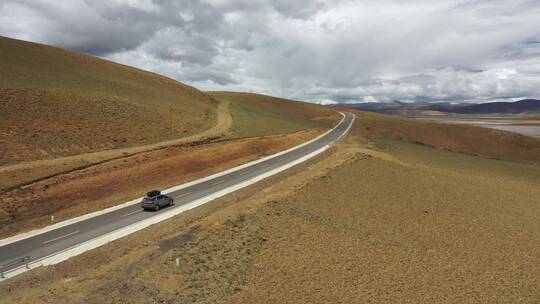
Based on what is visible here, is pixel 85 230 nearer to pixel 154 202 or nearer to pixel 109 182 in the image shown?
pixel 154 202

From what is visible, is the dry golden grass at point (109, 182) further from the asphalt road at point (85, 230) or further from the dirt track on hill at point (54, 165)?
the asphalt road at point (85, 230)

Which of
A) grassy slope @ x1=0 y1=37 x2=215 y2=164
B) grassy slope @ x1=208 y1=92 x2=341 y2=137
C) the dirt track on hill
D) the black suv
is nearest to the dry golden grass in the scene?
the dirt track on hill

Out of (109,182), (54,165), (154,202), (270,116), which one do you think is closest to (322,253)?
(154,202)

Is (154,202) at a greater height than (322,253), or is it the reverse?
(154,202)

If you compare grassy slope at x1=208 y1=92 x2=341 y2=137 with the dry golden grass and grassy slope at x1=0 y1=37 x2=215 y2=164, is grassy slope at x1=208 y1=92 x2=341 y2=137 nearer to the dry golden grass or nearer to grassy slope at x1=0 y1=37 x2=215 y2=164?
grassy slope at x1=0 y1=37 x2=215 y2=164

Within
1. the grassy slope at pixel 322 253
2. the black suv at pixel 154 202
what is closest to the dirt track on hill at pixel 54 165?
the black suv at pixel 154 202

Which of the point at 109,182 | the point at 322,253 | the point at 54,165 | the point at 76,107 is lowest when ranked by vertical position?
the point at 322,253
